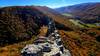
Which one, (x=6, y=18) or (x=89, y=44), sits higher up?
(x=6, y=18)

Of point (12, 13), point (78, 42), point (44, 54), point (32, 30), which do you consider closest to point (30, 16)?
point (12, 13)

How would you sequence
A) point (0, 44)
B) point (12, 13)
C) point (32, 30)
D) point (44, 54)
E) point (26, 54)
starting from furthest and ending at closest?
point (12, 13), point (32, 30), point (0, 44), point (44, 54), point (26, 54)

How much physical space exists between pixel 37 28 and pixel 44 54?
8283cm

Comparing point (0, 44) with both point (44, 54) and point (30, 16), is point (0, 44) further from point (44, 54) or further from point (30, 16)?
point (44, 54)

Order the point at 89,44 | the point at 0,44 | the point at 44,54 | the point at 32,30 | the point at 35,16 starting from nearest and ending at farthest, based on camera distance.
A: the point at 44,54
the point at 89,44
the point at 0,44
the point at 32,30
the point at 35,16

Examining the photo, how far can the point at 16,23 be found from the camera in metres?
113

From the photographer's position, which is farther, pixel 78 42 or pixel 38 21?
pixel 38 21

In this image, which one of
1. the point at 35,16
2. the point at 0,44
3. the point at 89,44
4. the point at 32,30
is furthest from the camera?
the point at 35,16

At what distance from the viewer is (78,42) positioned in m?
84.8

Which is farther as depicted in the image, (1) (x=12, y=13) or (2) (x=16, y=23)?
(1) (x=12, y=13)

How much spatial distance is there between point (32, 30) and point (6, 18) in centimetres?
1867

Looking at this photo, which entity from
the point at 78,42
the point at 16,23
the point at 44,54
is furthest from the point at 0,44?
the point at 44,54

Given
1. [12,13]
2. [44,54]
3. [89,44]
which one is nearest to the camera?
[44,54]

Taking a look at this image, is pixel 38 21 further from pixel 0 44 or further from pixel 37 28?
pixel 0 44
